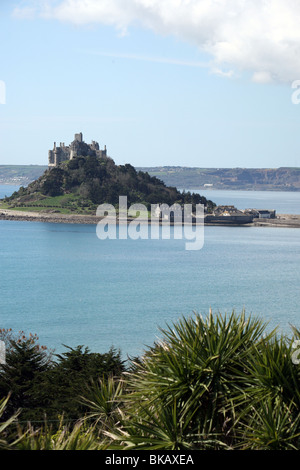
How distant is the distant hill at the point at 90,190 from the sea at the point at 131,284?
15101mm

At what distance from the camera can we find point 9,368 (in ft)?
32.7

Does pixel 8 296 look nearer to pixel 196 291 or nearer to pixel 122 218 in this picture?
Result: pixel 196 291

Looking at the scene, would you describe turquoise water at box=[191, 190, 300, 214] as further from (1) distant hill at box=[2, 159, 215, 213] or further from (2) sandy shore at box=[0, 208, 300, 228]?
(1) distant hill at box=[2, 159, 215, 213]

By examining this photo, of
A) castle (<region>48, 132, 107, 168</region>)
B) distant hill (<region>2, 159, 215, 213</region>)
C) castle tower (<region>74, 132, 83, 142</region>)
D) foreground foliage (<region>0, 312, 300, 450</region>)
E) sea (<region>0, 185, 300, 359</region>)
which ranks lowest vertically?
sea (<region>0, 185, 300, 359</region>)

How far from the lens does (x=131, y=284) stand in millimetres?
34625

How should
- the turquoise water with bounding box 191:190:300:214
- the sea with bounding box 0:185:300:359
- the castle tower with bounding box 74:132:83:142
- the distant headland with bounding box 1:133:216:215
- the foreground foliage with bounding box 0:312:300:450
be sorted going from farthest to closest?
the turquoise water with bounding box 191:190:300:214, the castle tower with bounding box 74:132:83:142, the distant headland with bounding box 1:133:216:215, the sea with bounding box 0:185:300:359, the foreground foliage with bounding box 0:312:300:450

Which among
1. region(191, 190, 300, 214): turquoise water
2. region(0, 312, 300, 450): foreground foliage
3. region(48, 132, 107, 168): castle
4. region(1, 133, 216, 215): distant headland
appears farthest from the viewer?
region(191, 190, 300, 214): turquoise water

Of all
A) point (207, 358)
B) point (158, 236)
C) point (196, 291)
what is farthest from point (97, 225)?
point (207, 358)

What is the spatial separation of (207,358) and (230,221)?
6738cm

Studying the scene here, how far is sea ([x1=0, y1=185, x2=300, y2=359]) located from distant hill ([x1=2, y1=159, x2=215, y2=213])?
49.5ft

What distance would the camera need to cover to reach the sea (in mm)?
22861

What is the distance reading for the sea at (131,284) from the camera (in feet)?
75.0

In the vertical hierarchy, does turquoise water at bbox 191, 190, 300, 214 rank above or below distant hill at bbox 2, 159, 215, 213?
below

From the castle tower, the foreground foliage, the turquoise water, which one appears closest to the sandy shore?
the castle tower
